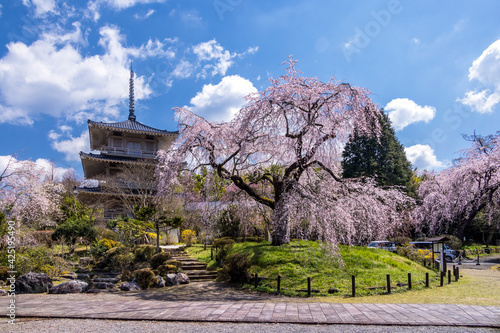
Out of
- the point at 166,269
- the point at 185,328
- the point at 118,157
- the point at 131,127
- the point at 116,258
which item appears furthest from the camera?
the point at 131,127

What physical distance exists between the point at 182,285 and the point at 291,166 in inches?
247

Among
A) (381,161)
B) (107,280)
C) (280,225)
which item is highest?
(381,161)

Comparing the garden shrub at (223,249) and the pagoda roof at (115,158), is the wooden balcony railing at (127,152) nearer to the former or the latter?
the pagoda roof at (115,158)

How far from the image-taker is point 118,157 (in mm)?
29234

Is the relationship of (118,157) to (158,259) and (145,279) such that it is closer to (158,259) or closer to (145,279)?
(158,259)

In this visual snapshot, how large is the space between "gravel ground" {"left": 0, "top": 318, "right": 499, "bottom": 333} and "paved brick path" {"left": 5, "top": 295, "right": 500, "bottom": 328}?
0.76 feet

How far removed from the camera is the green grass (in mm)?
10055

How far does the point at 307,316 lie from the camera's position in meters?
6.94

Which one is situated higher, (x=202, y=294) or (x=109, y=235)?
(x=109, y=235)

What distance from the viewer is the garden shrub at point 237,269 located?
455 inches

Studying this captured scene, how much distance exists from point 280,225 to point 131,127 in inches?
908

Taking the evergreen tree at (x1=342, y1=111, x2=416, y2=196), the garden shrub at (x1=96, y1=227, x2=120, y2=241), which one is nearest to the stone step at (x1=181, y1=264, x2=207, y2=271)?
the garden shrub at (x1=96, y1=227, x2=120, y2=241)

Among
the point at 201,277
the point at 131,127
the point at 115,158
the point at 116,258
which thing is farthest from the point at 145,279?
the point at 131,127

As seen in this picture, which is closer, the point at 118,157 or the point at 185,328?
the point at 185,328
